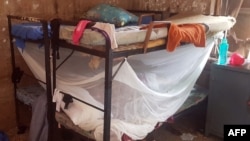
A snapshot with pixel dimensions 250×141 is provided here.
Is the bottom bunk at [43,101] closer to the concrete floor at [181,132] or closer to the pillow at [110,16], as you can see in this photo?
the concrete floor at [181,132]

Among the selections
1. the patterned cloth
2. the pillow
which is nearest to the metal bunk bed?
the patterned cloth

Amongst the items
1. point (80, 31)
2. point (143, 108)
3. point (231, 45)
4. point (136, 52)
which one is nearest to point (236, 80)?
point (231, 45)

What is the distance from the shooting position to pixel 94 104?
6.53 ft

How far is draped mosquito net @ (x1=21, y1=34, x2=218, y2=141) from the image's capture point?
77.4 inches

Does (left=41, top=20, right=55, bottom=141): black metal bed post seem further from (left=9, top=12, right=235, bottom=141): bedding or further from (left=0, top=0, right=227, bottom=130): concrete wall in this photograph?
(left=0, top=0, right=227, bottom=130): concrete wall

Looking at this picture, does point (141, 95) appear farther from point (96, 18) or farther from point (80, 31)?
point (96, 18)

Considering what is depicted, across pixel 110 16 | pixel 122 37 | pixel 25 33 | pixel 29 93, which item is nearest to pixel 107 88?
pixel 122 37

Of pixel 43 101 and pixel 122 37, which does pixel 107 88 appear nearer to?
pixel 122 37

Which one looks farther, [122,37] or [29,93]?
[29,93]

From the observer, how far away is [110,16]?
2957mm

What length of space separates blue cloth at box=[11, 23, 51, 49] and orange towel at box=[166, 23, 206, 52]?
3.39 feet

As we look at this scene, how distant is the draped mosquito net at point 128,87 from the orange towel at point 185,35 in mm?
209

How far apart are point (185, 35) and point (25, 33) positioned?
1328mm

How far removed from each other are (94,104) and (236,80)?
1471 millimetres
